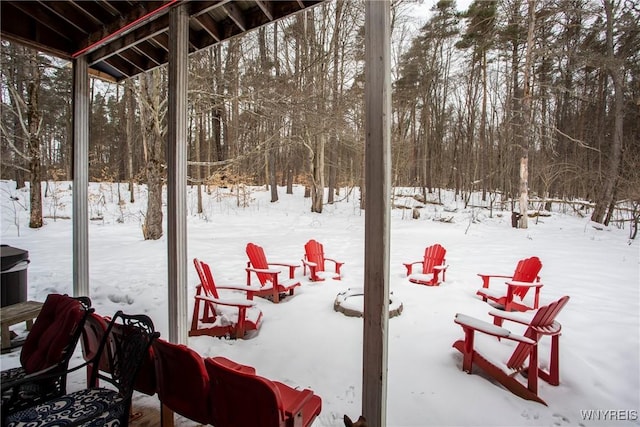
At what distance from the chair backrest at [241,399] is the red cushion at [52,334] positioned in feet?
3.43

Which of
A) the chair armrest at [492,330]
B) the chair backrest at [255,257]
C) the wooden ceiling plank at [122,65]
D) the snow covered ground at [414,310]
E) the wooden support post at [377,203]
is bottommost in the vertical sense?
the snow covered ground at [414,310]

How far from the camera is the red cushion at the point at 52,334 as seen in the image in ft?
6.13

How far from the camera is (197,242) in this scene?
782 centimetres

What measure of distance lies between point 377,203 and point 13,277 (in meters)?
4.07

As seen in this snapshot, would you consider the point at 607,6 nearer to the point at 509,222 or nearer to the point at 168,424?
the point at 509,222

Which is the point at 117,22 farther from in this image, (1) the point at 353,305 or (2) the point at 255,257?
(1) the point at 353,305

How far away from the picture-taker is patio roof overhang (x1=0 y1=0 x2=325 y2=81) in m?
2.50

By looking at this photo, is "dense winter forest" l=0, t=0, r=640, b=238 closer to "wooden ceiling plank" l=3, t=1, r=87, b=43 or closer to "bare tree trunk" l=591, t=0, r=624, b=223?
"bare tree trunk" l=591, t=0, r=624, b=223

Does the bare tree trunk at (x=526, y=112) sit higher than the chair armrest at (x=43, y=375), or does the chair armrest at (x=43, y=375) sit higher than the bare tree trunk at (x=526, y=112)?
the bare tree trunk at (x=526, y=112)

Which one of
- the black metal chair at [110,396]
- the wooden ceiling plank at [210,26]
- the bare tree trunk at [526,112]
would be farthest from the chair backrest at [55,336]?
the bare tree trunk at [526,112]

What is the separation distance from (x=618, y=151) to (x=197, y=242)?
44.0ft

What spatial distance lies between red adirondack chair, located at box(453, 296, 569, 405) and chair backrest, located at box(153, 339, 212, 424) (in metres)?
2.12

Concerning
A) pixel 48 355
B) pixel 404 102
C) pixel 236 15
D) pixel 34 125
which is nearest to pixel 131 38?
pixel 236 15

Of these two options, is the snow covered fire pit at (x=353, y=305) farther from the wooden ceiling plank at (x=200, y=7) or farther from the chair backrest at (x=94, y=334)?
the wooden ceiling plank at (x=200, y=7)
